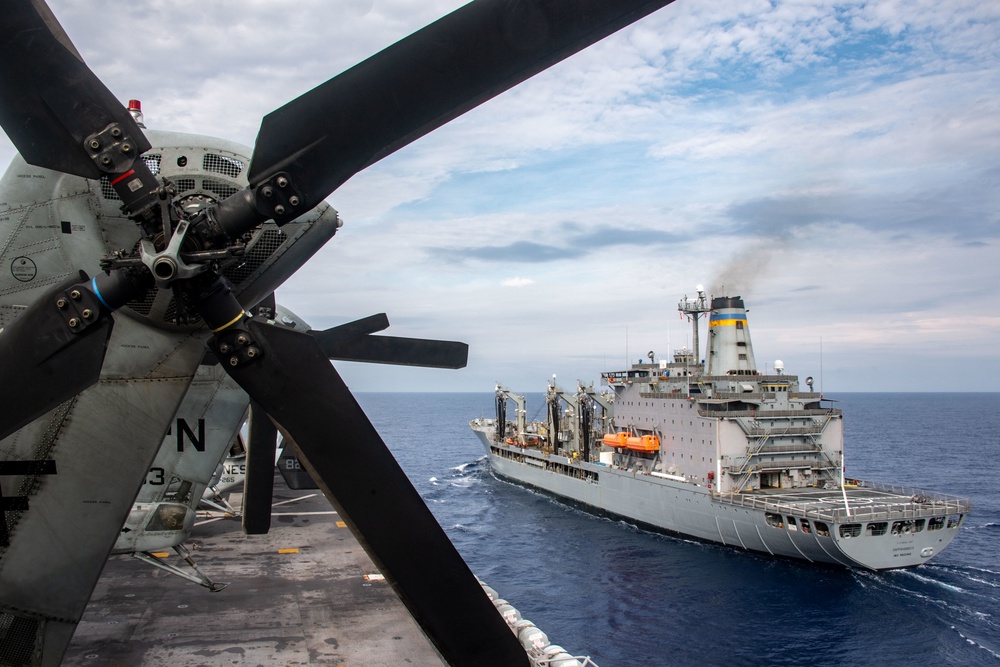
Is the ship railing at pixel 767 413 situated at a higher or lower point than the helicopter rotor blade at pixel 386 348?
lower

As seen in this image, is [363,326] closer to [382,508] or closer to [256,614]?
[382,508]

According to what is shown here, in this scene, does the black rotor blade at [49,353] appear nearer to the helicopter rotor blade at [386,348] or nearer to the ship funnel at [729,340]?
the helicopter rotor blade at [386,348]

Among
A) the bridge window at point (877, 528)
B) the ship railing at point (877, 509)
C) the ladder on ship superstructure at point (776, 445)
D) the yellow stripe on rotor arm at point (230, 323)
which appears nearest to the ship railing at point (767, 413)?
the ladder on ship superstructure at point (776, 445)

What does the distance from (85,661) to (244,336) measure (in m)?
10.2

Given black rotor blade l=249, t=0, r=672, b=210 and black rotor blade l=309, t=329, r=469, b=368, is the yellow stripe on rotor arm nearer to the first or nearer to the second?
black rotor blade l=249, t=0, r=672, b=210

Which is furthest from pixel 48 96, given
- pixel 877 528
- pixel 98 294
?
pixel 877 528

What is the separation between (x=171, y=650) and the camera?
12.4m

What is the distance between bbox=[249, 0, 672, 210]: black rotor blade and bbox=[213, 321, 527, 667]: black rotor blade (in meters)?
1.27

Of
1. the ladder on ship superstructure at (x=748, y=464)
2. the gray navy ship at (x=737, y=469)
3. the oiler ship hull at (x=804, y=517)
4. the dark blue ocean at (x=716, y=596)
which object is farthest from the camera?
the ladder on ship superstructure at (x=748, y=464)

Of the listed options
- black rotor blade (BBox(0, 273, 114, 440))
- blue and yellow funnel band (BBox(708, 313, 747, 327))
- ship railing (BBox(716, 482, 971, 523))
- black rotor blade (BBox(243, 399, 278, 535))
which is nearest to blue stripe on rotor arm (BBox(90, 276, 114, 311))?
black rotor blade (BBox(0, 273, 114, 440))

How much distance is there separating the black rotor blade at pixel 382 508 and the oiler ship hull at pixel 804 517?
2839 cm

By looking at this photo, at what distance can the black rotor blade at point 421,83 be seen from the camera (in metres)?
4.63

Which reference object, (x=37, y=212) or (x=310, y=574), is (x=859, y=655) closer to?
(x=310, y=574)

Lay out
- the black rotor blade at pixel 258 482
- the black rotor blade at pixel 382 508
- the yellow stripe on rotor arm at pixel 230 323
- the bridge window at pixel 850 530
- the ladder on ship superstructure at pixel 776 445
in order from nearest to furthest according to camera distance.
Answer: the black rotor blade at pixel 382 508 → the yellow stripe on rotor arm at pixel 230 323 → the black rotor blade at pixel 258 482 → the bridge window at pixel 850 530 → the ladder on ship superstructure at pixel 776 445
